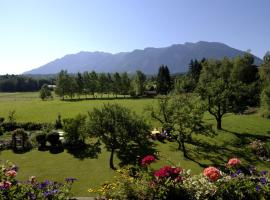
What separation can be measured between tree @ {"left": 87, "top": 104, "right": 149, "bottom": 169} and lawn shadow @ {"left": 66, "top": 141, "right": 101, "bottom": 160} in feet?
10.7

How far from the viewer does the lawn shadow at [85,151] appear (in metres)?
33.2

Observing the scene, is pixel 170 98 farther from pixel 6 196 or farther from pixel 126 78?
pixel 126 78

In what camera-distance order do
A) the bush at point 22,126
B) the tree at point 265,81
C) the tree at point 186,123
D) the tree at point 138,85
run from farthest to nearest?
the tree at point 138,85 < the bush at point 22,126 < the tree at point 265,81 < the tree at point 186,123

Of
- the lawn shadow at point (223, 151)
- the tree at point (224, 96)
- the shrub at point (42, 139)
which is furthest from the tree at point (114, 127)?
the tree at point (224, 96)

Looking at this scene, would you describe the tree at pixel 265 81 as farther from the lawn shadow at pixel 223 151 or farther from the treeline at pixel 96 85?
the treeline at pixel 96 85

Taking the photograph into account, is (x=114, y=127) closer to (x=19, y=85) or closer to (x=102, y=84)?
(x=102, y=84)

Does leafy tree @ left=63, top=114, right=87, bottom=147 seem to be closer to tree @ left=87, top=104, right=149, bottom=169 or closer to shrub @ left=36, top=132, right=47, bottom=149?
shrub @ left=36, top=132, right=47, bottom=149

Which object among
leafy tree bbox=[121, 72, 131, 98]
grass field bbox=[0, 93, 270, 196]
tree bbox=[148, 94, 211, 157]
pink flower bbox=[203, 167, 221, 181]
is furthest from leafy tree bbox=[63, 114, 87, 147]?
leafy tree bbox=[121, 72, 131, 98]

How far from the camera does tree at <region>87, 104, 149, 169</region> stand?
3031 cm

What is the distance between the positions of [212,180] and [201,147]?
29.1 m

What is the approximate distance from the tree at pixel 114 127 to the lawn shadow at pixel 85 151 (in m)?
3.26

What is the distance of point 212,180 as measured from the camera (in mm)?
9234

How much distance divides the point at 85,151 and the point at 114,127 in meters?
6.63

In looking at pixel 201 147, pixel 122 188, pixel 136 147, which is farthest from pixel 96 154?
pixel 122 188
